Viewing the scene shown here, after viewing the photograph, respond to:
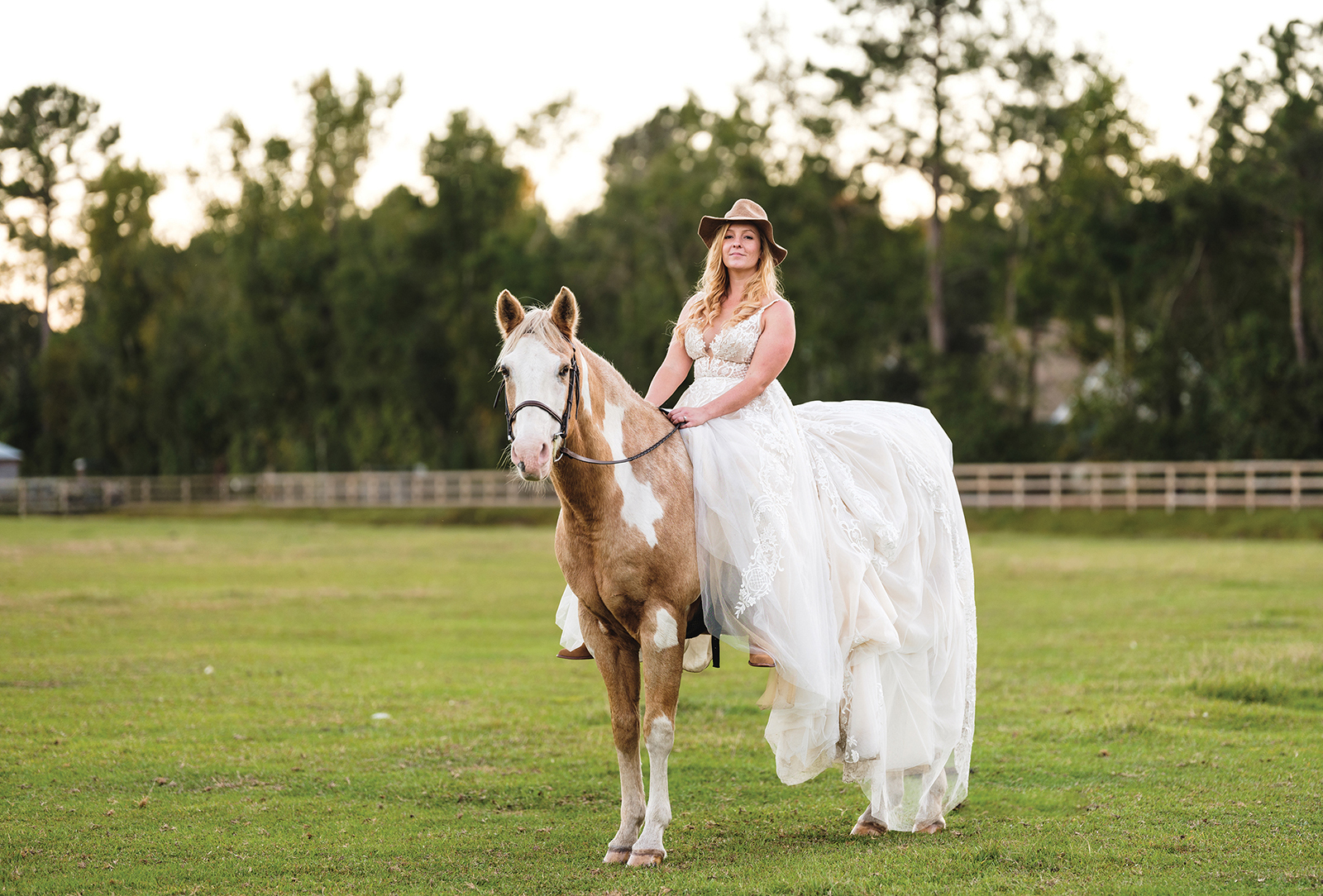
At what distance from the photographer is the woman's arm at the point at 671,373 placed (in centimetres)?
620

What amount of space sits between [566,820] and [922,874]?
1.95 meters

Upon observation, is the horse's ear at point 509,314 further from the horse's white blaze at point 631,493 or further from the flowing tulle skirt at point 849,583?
the flowing tulle skirt at point 849,583

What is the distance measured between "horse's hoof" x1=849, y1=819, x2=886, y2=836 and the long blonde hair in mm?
2595


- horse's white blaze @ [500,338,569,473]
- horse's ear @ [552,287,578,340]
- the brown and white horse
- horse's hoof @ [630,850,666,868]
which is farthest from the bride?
horse's white blaze @ [500,338,569,473]

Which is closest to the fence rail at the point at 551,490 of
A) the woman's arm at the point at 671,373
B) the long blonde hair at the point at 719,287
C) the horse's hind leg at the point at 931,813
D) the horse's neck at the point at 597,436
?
the woman's arm at the point at 671,373

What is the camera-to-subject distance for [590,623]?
5871 mm

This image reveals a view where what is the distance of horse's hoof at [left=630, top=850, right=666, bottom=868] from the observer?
5457mm

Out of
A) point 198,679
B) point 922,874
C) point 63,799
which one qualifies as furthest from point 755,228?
point 198,679

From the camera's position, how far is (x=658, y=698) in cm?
563

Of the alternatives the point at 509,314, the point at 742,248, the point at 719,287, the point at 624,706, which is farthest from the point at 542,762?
the point at 742,248

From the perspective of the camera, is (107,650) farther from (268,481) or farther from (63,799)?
(268,481)

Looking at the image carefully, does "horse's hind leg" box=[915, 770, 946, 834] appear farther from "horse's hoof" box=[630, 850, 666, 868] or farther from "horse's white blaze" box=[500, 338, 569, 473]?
"horse's white blaze" box=[500, 338, 569, 473]

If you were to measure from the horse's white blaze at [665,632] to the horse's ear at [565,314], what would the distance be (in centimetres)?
134

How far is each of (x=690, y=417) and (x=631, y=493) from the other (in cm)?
54
